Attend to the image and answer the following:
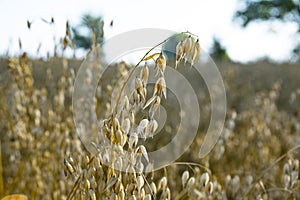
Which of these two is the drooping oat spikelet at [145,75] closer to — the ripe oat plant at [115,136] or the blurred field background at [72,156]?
the ripe oat plant at [115,136]

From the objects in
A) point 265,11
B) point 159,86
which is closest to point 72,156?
point 159,86

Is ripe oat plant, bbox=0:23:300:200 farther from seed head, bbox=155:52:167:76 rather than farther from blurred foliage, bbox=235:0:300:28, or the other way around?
blurred foliage, bbox=235:0:300:28

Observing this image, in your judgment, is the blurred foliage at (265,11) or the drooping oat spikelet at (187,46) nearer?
the drooping oat spikelet at (187,46)

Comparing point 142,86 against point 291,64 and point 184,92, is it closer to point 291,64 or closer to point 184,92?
point 184,92

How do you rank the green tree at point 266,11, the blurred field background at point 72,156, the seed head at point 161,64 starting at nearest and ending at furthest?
the seed head at point 161,64
the blurred field background at point 72,156
the green tree at point 266,11

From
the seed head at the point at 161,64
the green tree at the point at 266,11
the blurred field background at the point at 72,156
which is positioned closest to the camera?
the seed head at the point at 161,64

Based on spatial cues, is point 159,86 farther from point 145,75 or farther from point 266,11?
point 266,11

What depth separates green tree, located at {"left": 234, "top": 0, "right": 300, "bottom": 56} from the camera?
18609 millimetres

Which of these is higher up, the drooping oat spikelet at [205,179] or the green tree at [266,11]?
the green tree at [266,11]

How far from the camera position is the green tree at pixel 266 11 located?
18609mm

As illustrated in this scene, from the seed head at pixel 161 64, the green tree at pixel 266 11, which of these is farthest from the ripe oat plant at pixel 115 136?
the green tree at pixel 266 11

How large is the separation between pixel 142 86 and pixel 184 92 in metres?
3.72

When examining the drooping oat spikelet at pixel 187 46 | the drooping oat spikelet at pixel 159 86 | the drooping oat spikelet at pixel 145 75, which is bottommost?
the drooping oat spikelet at pixel 159 86

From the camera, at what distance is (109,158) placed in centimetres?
84
